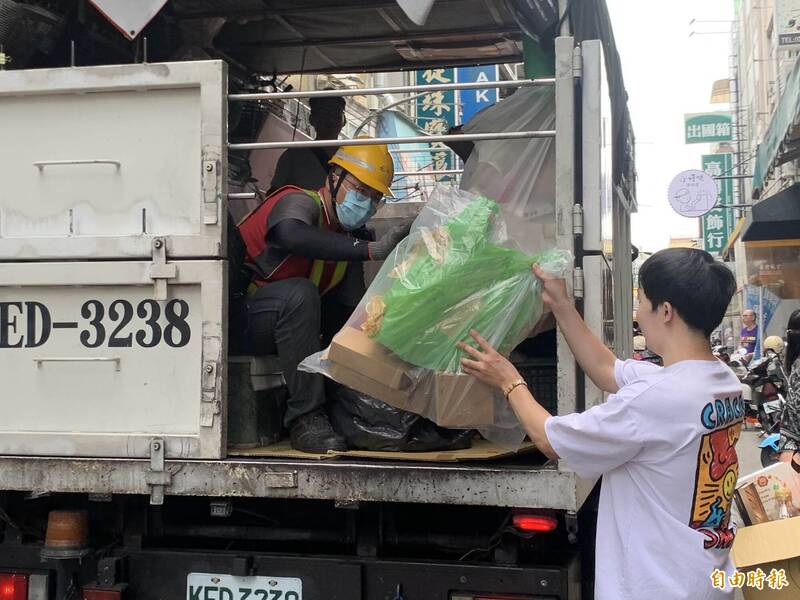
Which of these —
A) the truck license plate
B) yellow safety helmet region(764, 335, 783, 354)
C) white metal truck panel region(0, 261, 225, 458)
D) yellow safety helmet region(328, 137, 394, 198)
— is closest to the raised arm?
yellow safety helmet region(328, 137, 394, 198)

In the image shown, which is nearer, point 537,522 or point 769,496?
point 537,522

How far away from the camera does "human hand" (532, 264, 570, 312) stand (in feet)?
8.52

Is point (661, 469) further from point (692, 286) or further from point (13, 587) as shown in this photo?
point (13, 587)

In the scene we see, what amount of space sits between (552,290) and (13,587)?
2.01 m

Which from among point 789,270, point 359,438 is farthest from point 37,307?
point 789,270

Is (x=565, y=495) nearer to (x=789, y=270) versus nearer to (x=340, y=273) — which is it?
(x=340, y=273)

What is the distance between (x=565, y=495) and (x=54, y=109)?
2.05 meters

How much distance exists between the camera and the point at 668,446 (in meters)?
2.12

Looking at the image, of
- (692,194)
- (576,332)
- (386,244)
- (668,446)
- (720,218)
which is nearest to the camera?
(668,446)

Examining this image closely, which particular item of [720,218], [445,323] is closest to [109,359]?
[445,323]

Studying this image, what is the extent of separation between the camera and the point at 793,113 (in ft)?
30.8

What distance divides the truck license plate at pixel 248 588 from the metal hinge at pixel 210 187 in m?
1.13

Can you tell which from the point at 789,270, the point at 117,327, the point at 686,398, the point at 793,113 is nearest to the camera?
the point at 686,398

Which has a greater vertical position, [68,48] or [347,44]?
[347,44]
